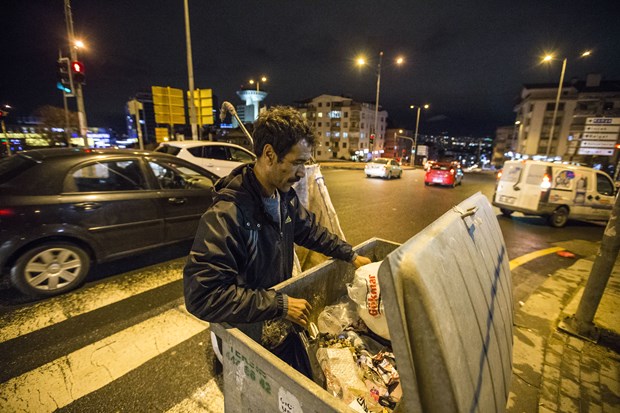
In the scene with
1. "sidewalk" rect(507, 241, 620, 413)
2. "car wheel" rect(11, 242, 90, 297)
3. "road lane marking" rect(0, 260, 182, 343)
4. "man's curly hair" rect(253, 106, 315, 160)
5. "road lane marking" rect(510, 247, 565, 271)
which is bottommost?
"road lane marking" rect(510, 247, 565, 271)

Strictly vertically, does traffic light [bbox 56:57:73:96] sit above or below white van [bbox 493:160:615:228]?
above

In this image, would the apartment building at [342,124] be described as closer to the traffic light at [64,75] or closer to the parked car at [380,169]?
the parked car at [380,169]

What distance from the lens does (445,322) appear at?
101cm

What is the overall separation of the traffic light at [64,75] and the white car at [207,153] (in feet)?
13.4

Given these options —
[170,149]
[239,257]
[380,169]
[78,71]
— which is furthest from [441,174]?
[78,71]

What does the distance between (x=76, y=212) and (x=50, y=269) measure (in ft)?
2.37

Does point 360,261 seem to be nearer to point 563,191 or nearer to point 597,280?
point 597,280

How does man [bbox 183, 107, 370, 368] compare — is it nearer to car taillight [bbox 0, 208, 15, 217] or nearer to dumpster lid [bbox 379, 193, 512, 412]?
dumpster lid [bbox 379, 193, 512, 412]

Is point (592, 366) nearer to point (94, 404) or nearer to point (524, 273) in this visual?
point (524, 273)

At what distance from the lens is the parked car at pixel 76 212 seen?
3014mm

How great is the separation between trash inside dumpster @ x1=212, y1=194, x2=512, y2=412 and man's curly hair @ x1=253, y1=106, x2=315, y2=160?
0.85 meters

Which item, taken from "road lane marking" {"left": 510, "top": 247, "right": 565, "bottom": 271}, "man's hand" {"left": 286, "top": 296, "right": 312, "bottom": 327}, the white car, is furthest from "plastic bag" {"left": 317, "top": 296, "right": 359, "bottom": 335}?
the white car

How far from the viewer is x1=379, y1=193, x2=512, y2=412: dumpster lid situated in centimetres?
95

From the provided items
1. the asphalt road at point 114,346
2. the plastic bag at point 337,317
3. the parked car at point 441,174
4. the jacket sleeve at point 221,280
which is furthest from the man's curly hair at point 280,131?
the parked car at point 441,174
